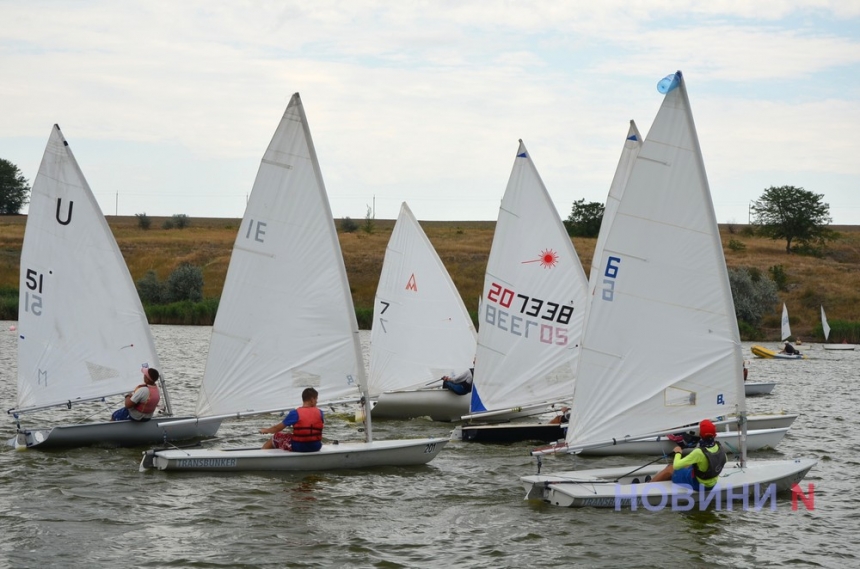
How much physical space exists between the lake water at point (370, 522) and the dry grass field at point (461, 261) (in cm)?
4541

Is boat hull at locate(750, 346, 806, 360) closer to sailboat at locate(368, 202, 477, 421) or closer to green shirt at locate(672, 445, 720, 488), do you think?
sailboat at locate(368, 202, 477, 421)

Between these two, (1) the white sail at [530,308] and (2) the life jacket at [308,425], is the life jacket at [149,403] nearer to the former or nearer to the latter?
(2) the life jacket at [308,425]

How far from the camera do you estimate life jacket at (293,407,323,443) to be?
16.7 m

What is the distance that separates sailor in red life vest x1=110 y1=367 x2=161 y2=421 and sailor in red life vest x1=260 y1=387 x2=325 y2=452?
132 inches

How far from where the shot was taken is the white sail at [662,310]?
1505 centimetres

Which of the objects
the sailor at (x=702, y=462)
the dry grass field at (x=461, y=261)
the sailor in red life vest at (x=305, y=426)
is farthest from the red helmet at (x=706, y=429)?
the dry grass field at (x=461, y=261)

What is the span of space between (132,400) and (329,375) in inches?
163

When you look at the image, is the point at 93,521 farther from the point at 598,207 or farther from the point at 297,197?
the point at 598,207

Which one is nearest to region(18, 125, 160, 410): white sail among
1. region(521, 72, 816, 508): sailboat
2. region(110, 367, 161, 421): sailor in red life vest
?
region(110, 367, 161, 421): sailor in red life vest

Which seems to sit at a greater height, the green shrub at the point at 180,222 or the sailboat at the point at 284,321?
the green shrub at the point at 180,222

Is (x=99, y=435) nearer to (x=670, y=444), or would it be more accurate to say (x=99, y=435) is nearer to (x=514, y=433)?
(x=514, y=433)

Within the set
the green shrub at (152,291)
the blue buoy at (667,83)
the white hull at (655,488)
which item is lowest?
the white hull at (655,488)

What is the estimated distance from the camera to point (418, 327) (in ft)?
82.8

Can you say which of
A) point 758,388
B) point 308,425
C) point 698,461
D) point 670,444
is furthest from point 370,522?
point 758,388
